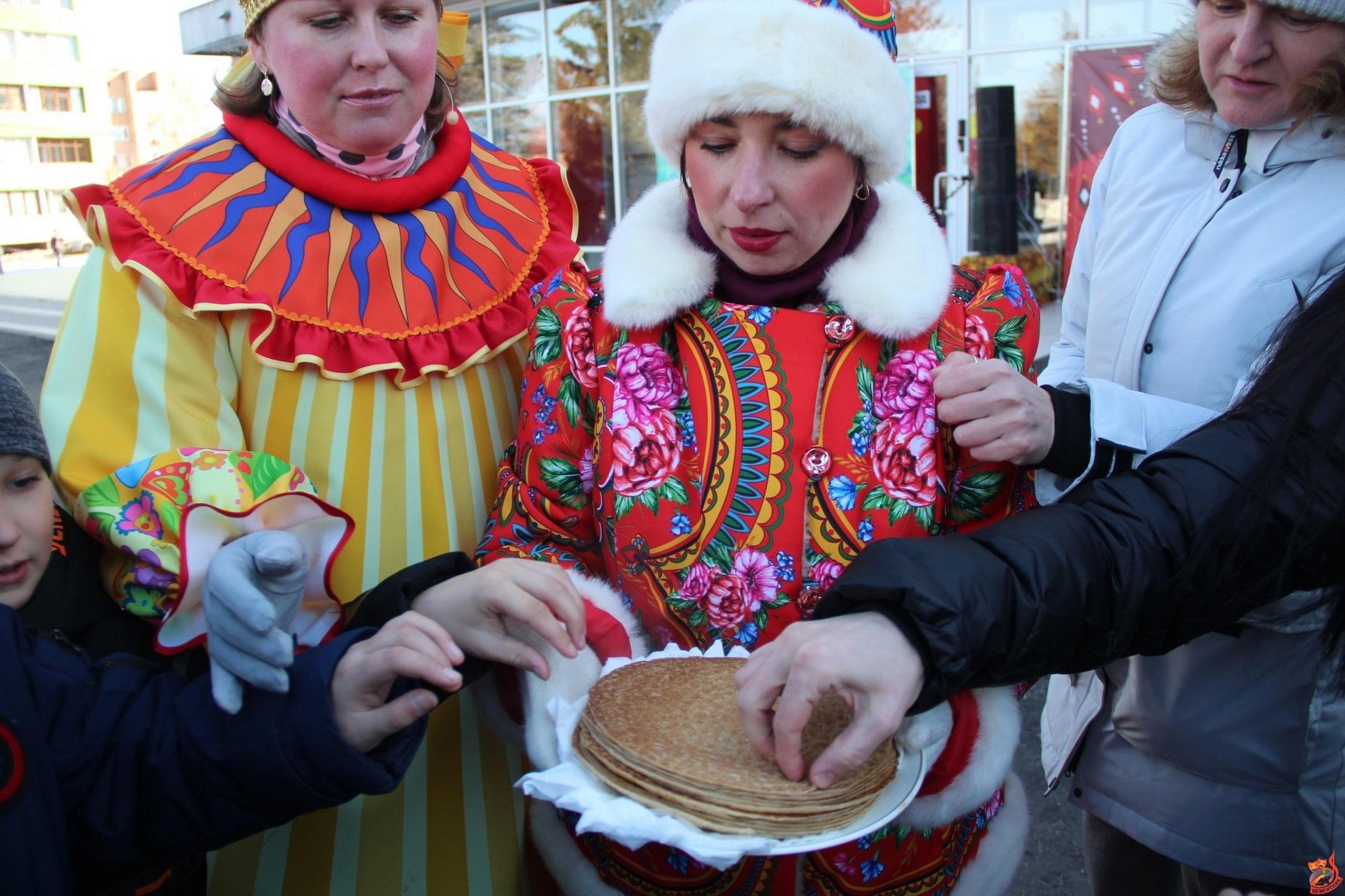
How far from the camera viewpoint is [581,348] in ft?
4.99

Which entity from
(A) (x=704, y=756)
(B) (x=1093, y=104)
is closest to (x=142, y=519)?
(A) (x=704, y=756)

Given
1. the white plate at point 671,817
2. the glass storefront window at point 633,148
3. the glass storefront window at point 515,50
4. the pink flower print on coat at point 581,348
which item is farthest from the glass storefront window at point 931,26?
the white plate at point 671,817

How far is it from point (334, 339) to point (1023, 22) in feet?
27.3

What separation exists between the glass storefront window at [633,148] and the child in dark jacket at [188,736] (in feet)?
34.1

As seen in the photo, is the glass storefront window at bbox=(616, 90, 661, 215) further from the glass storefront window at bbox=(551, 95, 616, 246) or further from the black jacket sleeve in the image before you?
the black jacket sleeve

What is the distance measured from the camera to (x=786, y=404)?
4.66ft

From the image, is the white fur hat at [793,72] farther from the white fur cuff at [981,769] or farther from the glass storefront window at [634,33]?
the glass storefront window at [634,33]

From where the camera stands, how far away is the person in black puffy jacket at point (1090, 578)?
1098mm

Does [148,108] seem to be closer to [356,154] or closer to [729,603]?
[356,154]

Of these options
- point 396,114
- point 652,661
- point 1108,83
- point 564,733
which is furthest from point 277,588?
point 1108,83

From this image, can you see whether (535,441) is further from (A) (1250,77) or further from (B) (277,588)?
(A) (1250,77)

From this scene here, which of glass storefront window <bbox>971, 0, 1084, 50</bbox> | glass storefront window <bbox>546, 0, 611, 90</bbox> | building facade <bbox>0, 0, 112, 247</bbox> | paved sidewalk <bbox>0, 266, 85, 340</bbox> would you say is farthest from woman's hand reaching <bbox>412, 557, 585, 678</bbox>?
building facade <bbox>0, 0, 112, 247</bbox>

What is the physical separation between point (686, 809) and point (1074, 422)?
0.78 metres

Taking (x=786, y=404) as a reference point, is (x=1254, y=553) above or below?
below
